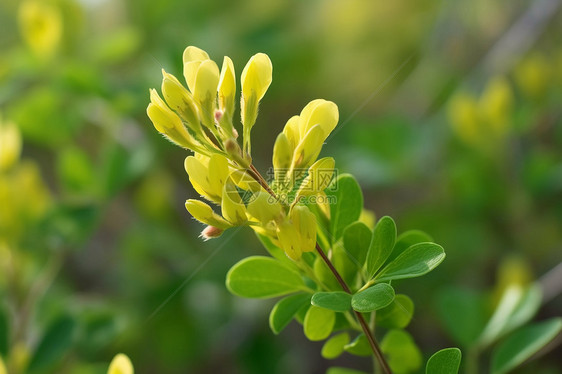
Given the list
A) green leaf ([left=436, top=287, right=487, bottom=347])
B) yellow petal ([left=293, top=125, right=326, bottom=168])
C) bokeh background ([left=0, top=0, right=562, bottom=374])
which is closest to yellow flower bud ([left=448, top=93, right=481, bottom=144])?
bokeh background ([left=0, top=0, right=562, bottom=374])

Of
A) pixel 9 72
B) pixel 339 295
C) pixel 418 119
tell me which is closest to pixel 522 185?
pixel 418 119

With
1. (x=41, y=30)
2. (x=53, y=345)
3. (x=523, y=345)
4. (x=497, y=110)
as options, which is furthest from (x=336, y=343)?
(x=41, y=30)

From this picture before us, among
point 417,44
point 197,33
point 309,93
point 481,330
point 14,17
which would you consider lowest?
point 481,330

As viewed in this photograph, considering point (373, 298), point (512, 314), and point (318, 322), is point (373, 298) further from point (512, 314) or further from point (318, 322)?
point (512, 314)

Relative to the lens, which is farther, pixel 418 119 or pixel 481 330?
pixel 418 119

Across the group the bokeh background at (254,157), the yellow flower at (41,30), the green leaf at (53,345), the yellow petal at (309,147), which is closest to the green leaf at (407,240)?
the yellow petal at (309,147)

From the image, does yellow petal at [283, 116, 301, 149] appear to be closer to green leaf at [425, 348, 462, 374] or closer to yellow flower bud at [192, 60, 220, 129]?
yellow flower bud at [192, 60, 220, 129]

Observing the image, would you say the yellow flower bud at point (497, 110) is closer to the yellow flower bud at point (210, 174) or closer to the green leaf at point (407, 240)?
the green leaf at point (407, 240)

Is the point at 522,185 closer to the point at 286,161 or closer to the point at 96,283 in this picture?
the point at 286,161
